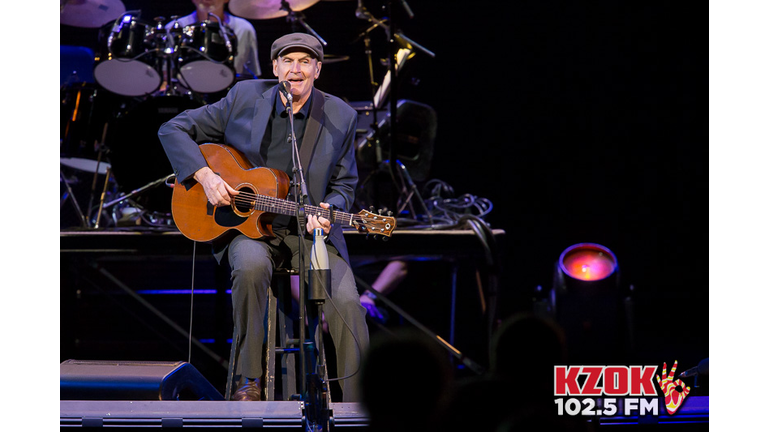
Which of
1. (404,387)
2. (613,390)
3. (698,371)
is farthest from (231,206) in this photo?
(698,371)

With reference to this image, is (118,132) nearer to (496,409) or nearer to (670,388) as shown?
(496,409)

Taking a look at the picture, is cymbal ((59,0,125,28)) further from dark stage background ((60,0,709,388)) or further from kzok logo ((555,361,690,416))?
kzok logo ((555,361,690,416))

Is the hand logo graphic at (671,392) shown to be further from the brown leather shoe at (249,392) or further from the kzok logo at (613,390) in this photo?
the brown leather shoe at (249,392)

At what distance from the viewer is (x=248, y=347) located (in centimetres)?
294

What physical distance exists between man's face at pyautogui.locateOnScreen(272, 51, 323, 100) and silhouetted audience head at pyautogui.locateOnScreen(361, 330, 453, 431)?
1194 millimetres

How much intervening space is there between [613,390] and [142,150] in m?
3.27

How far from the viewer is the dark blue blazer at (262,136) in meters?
3.21

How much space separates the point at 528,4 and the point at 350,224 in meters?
3.79

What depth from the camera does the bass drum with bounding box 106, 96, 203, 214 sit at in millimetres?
4562

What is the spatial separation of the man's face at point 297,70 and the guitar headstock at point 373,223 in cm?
63

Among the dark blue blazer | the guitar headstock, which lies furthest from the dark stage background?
the guitar headstock

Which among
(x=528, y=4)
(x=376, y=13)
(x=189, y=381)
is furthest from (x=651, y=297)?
(x=189, y=381)

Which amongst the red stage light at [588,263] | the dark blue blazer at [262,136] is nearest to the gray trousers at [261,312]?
the dark blue blazer at [262,136]

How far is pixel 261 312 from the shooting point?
9.84 ft
